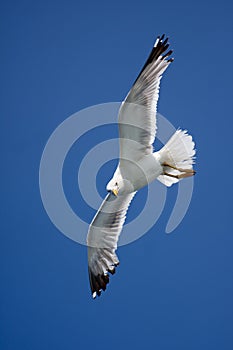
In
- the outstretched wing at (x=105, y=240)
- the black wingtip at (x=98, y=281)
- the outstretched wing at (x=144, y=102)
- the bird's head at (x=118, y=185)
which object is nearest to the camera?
the outstretched wing at (x=144, y=102)

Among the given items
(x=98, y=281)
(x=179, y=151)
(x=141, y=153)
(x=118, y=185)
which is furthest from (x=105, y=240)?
(x=179, y=151)

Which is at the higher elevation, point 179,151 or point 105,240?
point 105,240

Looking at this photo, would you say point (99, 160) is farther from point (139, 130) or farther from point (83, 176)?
point (139, 130)

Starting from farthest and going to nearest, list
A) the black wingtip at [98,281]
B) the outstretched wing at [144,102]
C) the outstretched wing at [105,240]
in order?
1. the black wingtip at [98,281]
2. the outstretched wing at [105,240]
3. the outstretched wing at [144,102]

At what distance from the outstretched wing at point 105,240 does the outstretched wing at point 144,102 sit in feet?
2.32

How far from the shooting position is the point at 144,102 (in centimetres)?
514

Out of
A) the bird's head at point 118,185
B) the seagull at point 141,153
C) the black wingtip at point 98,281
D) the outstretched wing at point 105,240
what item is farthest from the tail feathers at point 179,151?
the black wingtip at point 98,281

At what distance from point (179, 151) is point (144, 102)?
16.0 inches

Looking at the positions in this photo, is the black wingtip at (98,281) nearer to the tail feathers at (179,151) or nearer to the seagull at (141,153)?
the seagull at (141,153)

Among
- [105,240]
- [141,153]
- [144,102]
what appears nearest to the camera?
[144,102]

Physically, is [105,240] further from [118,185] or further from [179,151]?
[179,151]

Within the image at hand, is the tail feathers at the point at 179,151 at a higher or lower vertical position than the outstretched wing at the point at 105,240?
lower

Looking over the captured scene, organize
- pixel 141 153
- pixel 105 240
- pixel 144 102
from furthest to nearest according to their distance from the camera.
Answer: pixel 105 240
pixel 141 153
pixel 144 102

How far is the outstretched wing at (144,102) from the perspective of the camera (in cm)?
507
